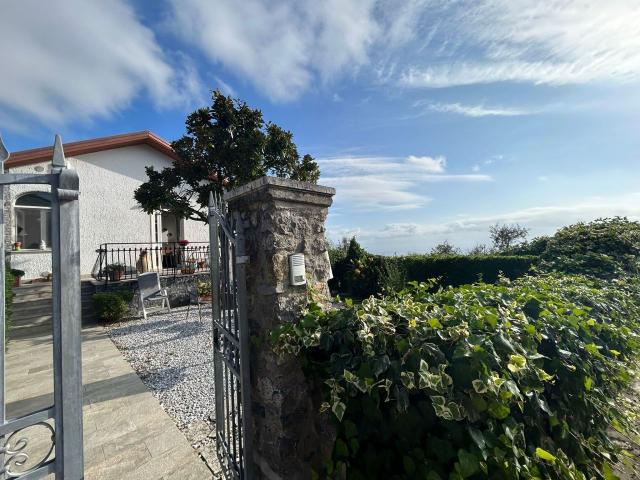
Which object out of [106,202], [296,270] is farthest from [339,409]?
[106,202]

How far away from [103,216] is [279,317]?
1222 cm

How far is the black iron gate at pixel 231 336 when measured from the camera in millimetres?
1976

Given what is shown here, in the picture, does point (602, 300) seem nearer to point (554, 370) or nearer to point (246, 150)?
point (554, 370)

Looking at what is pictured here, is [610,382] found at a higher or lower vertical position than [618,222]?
lower

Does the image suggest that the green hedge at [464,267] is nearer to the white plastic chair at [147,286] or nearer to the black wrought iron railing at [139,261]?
the white plastic chair at [147,286]

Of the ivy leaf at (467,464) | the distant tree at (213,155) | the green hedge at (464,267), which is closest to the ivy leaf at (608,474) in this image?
the ivy leaf at (467,464)

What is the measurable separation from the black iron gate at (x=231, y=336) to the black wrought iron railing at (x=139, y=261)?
757 centimetres

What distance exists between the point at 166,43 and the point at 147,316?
21.5ft

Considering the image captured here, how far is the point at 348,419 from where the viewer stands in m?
1.37

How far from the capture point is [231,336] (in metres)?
2.18

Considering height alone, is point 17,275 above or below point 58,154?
below

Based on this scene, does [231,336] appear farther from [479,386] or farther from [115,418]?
[115,418]

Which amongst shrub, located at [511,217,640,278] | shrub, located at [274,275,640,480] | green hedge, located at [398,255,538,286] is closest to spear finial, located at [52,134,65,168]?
shrub, located at [274,275,640,480]

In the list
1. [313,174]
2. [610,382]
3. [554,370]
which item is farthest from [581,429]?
[313,174]
